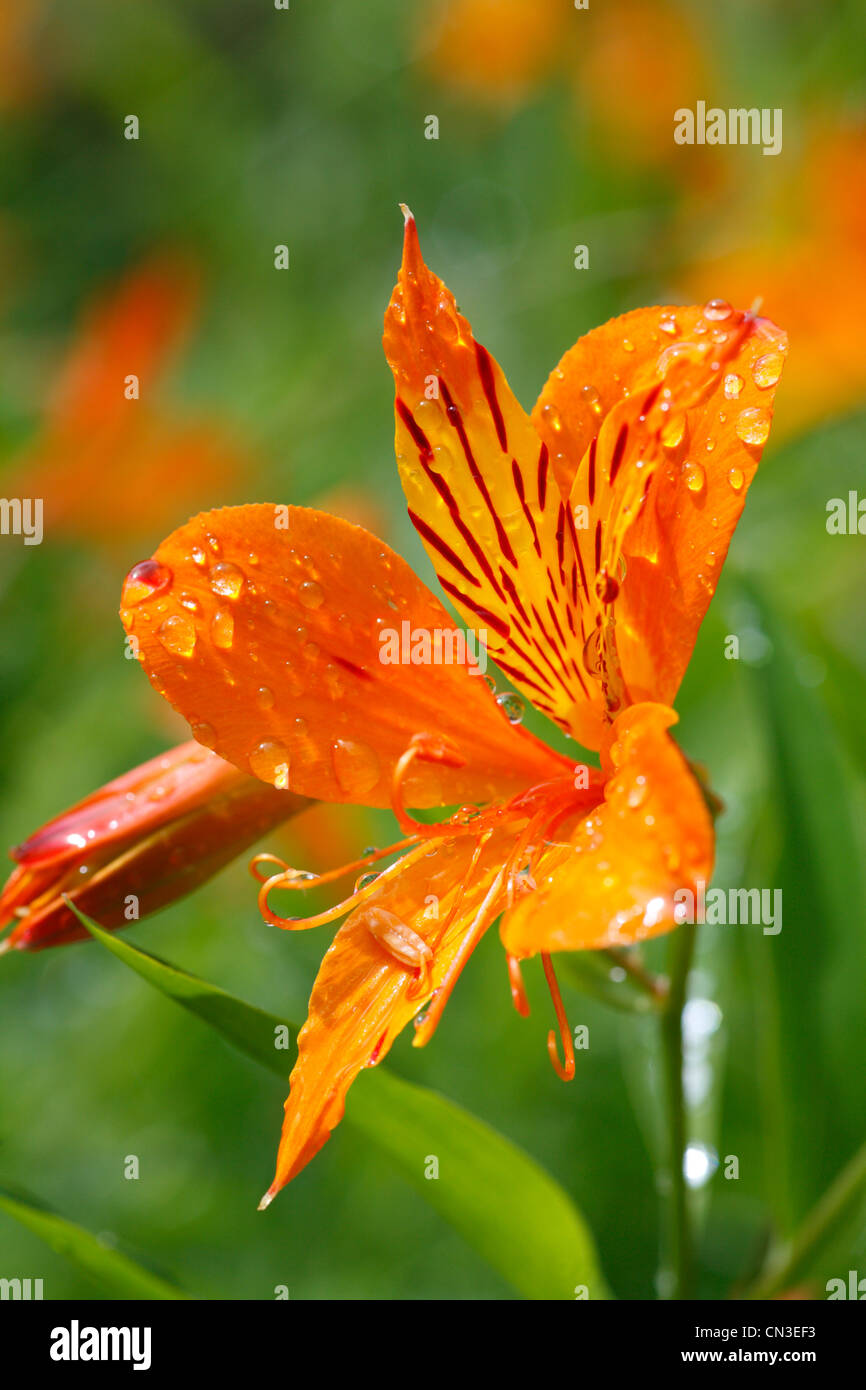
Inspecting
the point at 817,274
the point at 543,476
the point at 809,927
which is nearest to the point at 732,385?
the point at 543,476

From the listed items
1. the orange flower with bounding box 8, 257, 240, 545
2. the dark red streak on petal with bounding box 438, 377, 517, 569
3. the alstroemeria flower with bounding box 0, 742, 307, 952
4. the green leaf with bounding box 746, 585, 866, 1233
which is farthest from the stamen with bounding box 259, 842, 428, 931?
the orange flower with bounding box 8, 257, 240, 545

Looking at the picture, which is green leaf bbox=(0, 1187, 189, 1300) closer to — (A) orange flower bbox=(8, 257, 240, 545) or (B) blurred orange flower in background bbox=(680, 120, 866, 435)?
(A) orange flower bbox=(8, 257, 240, 545)

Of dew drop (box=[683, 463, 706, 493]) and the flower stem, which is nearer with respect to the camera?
dew drop (box=[683, 463, 706, 493])

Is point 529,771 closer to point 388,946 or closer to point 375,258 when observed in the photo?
point 388,946

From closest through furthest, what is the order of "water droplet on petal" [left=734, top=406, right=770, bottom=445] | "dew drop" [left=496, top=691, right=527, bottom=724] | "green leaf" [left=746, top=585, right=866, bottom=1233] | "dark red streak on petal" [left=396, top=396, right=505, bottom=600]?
"water droplet on petal" [left=734, top=406, right=770, bottom=445] < "dark red streak on petal" [left=396, top=396, right=505, bottom=600] < "dew drop" [left=496, top=691, right=527, bottom=724] < "green leaf" [left=746, top=585, right=866, bottom=1233]

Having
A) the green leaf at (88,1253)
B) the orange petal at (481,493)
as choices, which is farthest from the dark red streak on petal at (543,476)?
the green leaf at (88,1253)

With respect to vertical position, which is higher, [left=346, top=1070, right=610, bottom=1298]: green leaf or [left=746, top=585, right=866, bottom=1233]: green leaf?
[left=746, top=585, right=866, bottom=1233]: green leaf
